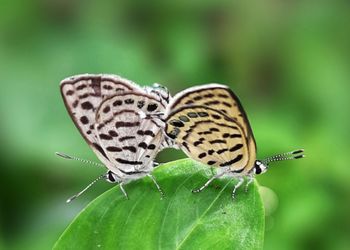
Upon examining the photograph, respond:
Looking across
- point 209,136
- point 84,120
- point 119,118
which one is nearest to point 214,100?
point 209,136

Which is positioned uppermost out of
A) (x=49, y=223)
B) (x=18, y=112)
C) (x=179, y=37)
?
(x=179, y=37)

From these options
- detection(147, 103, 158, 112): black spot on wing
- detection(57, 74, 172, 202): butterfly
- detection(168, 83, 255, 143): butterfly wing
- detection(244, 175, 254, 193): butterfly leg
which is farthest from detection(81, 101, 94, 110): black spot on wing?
detection(244, 175, 254, 193): butterfly leg

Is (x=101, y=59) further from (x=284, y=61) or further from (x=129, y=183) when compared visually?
(x=129, y=183)

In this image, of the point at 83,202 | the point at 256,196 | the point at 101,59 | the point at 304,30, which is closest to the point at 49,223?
the point at 83,202

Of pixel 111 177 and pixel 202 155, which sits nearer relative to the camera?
pixel 202 155

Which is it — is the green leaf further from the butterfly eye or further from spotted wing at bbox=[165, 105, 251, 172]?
the butterfly eye

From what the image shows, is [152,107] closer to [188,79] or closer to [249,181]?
[249,181]

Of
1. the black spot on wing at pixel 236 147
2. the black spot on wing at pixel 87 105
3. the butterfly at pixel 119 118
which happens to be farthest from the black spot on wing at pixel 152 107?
the black spot on wing at pixel 236 147
